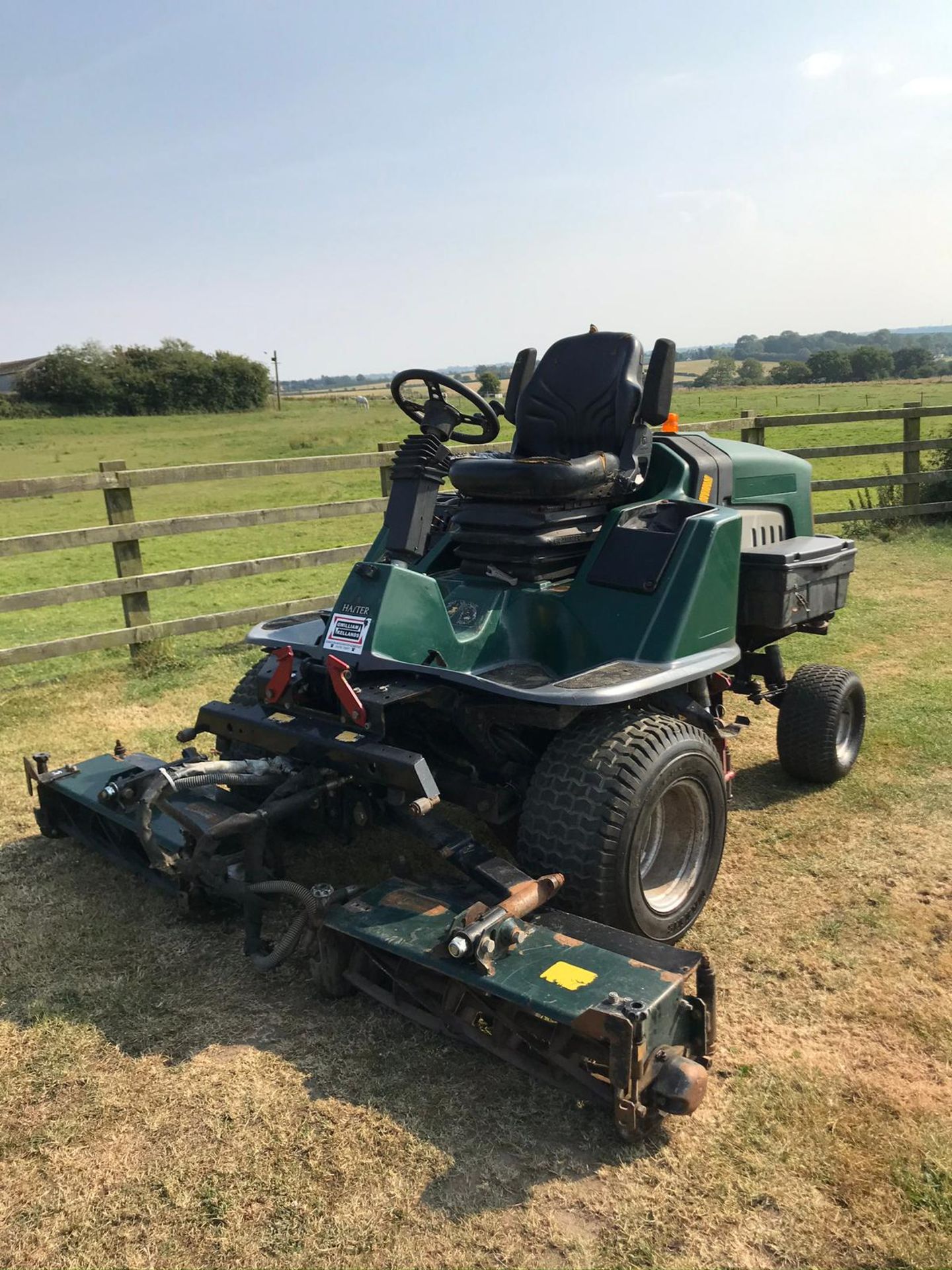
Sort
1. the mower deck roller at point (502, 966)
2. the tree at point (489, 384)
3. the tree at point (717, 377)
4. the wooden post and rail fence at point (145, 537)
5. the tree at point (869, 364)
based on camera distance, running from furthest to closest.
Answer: the tree at point (869, 364)
the tree at point (717, 377)
the tree at point (489, 384)
the wooden post and rail fence at point (145, 537)
the mower deck roller at point (502, 966)

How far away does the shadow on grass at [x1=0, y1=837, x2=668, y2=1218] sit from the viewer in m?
2.38

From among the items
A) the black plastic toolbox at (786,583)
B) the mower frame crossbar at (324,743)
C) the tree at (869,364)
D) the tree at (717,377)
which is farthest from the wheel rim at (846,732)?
the tree at (869,364)

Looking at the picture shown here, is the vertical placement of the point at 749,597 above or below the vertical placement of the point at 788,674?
above

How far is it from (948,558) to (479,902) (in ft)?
25.9

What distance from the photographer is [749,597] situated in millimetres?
4215

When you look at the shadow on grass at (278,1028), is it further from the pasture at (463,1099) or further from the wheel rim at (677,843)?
the wheel rim at (677,843)

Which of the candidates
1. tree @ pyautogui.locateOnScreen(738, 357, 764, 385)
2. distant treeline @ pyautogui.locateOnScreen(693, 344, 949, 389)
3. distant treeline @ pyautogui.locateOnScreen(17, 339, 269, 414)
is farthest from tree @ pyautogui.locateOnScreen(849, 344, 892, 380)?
distant treeline @ pyautogui.locateOnScreen(17, 339, 269, 414)

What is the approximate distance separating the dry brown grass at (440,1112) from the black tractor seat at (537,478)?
1577 mm

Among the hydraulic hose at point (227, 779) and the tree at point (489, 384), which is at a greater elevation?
the tree at point (489, 384)

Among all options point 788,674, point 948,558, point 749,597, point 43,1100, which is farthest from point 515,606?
point 948,558

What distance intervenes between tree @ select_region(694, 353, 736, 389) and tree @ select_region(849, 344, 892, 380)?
6.99 m

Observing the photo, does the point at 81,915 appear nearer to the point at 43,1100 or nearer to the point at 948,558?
the point at 43,1100

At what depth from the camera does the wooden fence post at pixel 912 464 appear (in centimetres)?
1051

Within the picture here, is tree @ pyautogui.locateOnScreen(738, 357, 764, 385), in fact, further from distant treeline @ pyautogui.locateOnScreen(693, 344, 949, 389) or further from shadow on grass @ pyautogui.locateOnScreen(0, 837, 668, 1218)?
shadow on grass @ pyautogui.locateOnScreen(0, 837, 668, 1218)
